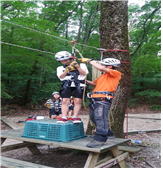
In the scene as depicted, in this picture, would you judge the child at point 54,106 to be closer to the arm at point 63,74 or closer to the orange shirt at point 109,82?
the arm at point 63,74

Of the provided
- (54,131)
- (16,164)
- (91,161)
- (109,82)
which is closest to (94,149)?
(91,161)

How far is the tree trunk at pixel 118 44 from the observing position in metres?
4.04

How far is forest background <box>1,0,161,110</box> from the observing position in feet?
27.8

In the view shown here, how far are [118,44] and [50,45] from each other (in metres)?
6.02

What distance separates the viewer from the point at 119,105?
160 inches

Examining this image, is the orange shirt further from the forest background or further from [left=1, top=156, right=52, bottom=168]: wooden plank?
the forest background

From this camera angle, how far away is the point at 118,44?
13.3ft

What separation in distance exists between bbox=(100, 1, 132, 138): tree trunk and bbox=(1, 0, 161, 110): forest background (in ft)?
7.77

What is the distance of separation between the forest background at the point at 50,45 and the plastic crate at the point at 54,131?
364 cm

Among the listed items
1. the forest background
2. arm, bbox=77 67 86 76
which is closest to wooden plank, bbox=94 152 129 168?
arm, bbox=77 67 86 76

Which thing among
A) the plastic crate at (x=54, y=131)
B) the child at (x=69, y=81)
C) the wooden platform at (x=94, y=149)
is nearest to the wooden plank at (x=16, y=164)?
the wooden platform at (x=94, y=149)

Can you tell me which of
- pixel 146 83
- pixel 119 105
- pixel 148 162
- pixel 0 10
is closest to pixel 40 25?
pixel 0 10

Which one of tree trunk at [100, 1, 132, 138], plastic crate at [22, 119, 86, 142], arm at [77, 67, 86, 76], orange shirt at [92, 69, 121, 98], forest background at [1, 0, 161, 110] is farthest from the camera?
forest background at [1, 0, 161, 110]

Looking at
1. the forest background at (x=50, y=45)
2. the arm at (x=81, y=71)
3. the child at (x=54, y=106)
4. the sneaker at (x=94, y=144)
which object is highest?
the forest background at (x=50, y=45)
